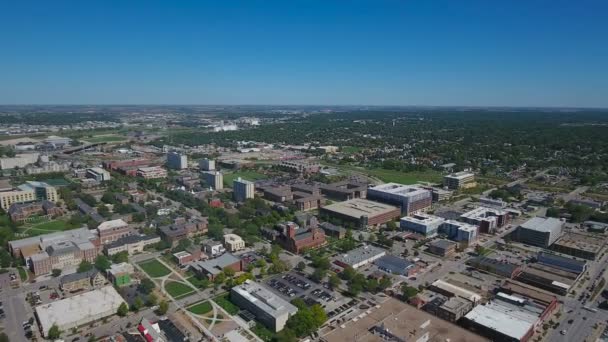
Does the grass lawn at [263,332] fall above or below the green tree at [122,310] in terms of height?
below

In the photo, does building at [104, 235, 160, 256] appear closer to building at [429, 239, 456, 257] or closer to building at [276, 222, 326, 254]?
building at [276, 222, 326, 254]

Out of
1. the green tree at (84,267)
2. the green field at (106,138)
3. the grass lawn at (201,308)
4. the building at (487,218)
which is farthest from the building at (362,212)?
the green field at (106,138)

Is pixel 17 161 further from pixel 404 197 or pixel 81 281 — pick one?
pixel 404 197

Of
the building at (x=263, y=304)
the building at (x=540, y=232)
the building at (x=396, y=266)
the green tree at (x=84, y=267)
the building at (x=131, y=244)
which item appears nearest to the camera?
the building at (x=263, y=304)

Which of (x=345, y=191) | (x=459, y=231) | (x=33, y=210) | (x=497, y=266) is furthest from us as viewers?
(x=345, y=191)

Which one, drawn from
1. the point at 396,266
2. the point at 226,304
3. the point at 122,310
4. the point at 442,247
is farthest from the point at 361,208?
the point at 122,310

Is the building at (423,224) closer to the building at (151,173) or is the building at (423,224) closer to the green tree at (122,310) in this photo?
the green tree at (122,310)
